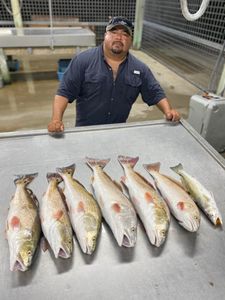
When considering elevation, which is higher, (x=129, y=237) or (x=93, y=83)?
(x=93, y=83)

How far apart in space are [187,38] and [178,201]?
4.36m

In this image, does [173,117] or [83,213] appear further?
[173,117]

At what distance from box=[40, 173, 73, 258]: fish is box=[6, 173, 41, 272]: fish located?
1.4 inches

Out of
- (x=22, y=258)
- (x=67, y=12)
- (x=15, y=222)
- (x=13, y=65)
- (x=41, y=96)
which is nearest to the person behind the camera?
(x=22, y=258)

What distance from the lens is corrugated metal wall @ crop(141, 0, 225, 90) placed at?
3.82 m

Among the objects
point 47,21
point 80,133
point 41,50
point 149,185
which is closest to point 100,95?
point 80,133

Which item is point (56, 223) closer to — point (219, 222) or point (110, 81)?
point (219, 222)

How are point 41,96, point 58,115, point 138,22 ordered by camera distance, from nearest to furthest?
point 58,115
point 41,96
point 138,22

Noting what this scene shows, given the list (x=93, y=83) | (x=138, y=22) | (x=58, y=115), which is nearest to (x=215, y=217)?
(x=58, y=115)

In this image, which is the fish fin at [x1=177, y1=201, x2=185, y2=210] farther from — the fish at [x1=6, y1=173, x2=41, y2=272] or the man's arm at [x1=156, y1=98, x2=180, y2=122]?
the man's arm at [x1=156, y1=98, x2=180, y2=122]

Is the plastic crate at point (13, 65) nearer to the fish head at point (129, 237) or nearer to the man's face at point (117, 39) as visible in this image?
the man's face at point (117, 39)

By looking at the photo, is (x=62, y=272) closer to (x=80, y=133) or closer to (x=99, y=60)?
(x=80, y=133)

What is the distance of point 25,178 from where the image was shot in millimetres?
1186

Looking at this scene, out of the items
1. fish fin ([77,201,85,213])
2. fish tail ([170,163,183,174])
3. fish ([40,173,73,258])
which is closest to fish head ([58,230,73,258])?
fish ([40,173,73,258])
